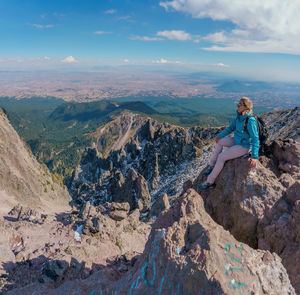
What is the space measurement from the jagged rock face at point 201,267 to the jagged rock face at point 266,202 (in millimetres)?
2134

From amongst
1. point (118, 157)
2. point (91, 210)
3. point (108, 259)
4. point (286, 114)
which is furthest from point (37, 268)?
point (118, 157)

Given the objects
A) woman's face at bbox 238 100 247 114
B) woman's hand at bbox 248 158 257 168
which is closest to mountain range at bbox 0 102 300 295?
woman's hand at bbox 248 158 257 168

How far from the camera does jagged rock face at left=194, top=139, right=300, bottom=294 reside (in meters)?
8.10

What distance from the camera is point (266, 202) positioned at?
898cm

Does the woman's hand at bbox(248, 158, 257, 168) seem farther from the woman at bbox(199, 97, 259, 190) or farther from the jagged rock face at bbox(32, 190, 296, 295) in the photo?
the jagged rock face at bbox(32, 190, 296, 295)

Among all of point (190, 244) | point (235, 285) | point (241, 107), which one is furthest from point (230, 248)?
point (241, 107)

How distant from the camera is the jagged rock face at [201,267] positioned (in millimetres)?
5707

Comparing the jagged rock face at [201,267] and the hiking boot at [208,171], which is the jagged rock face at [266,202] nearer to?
the hiking boot at [208,171]

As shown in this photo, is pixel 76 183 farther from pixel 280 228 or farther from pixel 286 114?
pixel 280 228

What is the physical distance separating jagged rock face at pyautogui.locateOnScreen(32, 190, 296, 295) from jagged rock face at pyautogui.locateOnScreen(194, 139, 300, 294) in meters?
2.13

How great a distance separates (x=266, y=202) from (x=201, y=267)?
482 centimetres

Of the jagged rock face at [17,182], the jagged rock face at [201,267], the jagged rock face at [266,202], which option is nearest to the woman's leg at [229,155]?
the jagged rock face at [266,202]

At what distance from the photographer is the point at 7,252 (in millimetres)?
15164

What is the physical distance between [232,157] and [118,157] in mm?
83841
